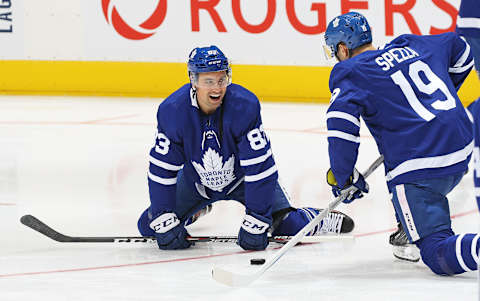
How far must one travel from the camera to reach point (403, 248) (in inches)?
138

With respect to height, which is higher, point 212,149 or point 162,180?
point 212,149

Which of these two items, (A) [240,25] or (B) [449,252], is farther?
(A) [240,25]

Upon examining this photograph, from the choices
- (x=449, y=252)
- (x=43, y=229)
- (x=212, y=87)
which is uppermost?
(x=212, y=87)

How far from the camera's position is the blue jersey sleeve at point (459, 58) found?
3486 mm

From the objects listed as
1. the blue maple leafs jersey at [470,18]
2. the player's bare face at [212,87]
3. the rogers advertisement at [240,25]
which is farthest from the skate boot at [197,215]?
the rogers advertisement at [240,25]

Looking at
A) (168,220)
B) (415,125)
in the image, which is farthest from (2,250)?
(415,125)

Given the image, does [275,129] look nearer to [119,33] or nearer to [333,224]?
[119,33]

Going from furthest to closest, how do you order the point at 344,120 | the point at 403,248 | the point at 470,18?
the point at 403,248
the point at 344,120
the point at 470,18

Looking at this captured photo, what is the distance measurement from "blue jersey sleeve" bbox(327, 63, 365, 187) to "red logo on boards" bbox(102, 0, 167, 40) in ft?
15.1

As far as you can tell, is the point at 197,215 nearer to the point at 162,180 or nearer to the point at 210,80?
the point at 162,180

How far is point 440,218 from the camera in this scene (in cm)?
322

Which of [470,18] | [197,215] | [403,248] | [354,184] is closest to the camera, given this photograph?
[470,18]

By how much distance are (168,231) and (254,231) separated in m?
0.31

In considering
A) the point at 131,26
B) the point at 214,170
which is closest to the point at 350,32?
the point at 214,170
